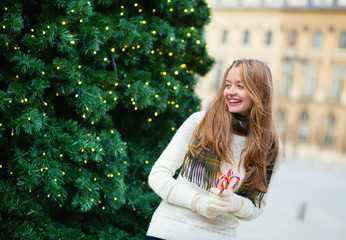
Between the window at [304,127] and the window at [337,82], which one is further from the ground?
the window at [337,82]

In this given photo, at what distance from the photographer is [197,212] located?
203cm

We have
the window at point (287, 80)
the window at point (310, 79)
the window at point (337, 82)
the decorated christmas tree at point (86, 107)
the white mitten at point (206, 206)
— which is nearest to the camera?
the white mitten at point (206, 206)

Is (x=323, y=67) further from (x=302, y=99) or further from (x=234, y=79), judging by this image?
(x=234, y=79)

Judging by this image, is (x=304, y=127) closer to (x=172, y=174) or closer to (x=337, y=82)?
(x=337, y=82)

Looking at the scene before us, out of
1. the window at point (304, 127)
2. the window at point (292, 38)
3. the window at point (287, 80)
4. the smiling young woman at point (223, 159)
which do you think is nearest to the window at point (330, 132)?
the window at point (304, 127)

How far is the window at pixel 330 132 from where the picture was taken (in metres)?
37.8

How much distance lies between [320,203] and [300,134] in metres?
27.6

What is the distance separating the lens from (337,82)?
38281 mm

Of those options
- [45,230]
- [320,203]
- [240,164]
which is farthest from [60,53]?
[320,203]

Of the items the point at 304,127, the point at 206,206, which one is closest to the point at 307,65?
the point at 304,127

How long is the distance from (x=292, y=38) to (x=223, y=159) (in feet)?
135

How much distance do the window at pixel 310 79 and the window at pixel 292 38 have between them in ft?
9.45

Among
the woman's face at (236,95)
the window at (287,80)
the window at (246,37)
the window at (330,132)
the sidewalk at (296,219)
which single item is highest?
the window at (246,37)

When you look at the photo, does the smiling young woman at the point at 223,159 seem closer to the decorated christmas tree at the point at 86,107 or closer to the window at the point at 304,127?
the decorated christmas tree at the point at 86,107
